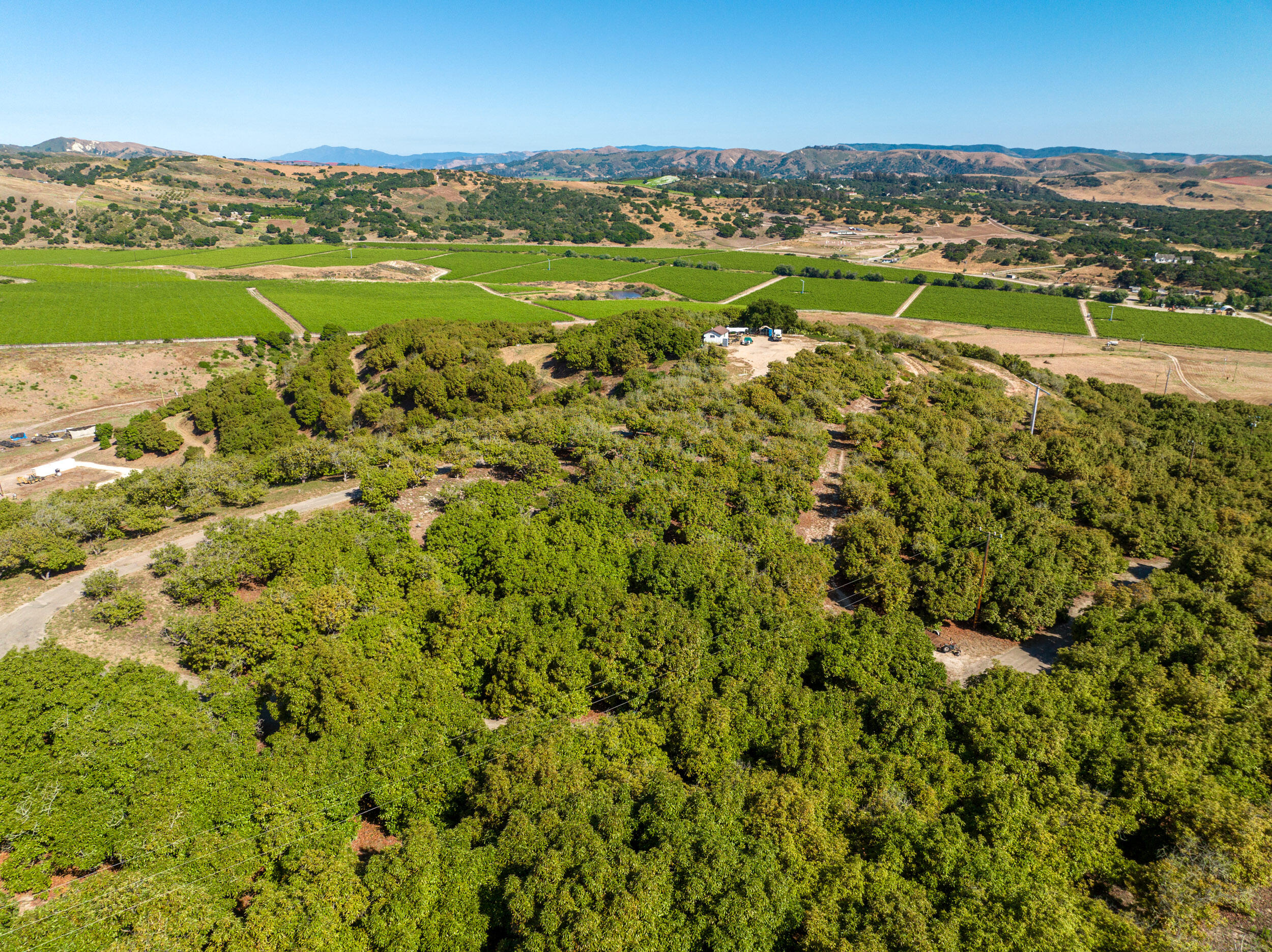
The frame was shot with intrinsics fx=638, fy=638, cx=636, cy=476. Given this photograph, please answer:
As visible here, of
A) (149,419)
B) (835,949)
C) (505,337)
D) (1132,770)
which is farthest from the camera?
(505,337)

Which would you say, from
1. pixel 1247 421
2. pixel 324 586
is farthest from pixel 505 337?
pixel 1247 421

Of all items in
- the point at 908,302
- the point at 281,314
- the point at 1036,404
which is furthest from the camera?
the point at 908,302

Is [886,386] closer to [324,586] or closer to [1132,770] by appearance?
[1132,770]

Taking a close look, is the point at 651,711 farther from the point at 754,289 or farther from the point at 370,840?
the point at 754,289

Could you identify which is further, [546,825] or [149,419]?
[149,419]

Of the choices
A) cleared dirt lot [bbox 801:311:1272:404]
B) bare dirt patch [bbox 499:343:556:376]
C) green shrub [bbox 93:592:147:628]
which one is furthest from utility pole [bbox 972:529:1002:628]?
cleared dirt lot [bbox 801:311:1272:404]

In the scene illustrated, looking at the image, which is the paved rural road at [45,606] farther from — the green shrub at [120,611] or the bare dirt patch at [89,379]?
the bare dirt patch at [89,379]

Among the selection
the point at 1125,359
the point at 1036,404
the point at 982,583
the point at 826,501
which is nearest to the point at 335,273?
the point at 826,501
